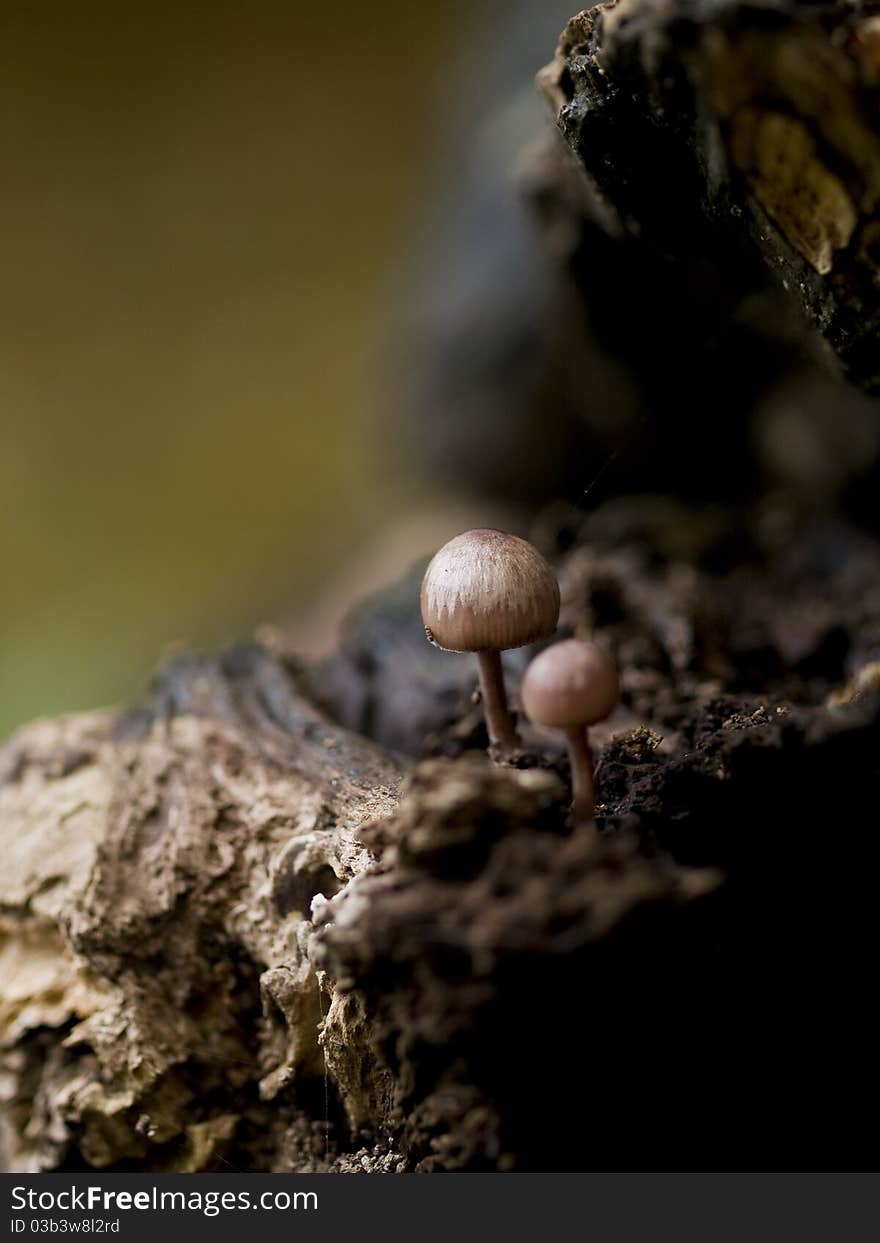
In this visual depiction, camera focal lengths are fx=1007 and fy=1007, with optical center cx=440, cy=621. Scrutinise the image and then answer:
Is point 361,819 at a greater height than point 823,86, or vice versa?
point 823,86

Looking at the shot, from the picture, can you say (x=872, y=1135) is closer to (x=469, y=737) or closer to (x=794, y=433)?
(x=469, y=737)

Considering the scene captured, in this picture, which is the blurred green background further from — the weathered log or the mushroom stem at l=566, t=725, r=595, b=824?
the mushroom stem at l=566, t=725, r=595, b=824

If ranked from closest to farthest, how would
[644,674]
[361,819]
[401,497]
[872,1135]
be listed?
[872,1135], [361,819], [644,674], [401,497]

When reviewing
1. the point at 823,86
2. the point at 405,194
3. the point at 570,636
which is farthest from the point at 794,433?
the point at 405,194

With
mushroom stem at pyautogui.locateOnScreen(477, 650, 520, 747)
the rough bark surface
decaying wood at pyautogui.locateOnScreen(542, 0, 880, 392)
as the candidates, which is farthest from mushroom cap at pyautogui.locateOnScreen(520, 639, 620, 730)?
decaying wood at pyautogui.locateOnScreen(542, 0, 880, 392)

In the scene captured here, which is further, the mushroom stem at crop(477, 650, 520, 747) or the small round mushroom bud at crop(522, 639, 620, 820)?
→ the mushroom stem at crop(477, 650, 520, 747)

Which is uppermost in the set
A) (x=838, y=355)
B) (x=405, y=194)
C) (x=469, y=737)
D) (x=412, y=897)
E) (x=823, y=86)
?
(x=405, y=194)

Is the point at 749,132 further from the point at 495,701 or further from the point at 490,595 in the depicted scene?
the point at 495,701
